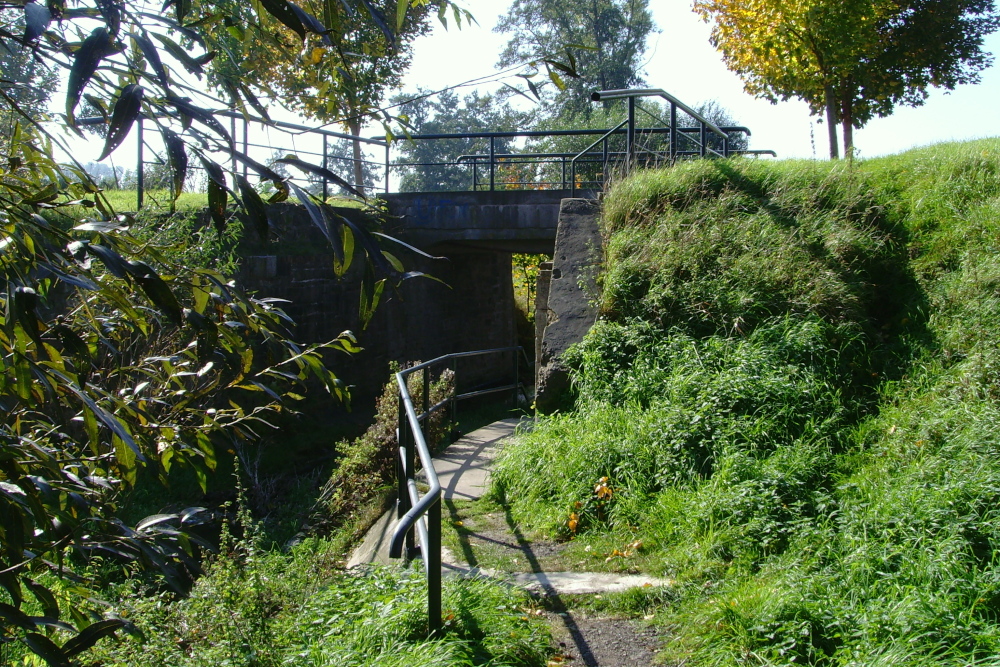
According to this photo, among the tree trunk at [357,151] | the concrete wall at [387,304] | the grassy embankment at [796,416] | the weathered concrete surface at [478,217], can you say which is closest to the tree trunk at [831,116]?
the weathered concrete surface at [478,217]

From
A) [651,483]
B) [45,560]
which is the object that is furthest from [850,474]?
[45,560]

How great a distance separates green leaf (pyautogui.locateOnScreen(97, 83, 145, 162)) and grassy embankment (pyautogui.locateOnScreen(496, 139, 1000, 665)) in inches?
114

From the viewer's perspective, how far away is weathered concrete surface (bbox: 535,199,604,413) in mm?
6473

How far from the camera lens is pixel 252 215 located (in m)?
1.29

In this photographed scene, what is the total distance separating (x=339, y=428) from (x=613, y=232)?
6739mm

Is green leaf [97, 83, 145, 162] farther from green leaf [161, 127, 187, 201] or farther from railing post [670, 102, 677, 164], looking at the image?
railing post [670, 102, 677, 164]

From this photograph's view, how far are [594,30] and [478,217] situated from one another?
25.5 metres

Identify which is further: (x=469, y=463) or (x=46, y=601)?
(x=469, y=463)

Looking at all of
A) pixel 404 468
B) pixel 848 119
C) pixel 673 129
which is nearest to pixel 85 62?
pixel 404 468

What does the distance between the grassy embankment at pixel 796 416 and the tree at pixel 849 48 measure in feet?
15.4

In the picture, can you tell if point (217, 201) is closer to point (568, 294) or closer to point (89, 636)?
point (89, 636)

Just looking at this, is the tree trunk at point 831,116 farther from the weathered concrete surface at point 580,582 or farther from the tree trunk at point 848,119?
the weathered concrete surface at point 580,582

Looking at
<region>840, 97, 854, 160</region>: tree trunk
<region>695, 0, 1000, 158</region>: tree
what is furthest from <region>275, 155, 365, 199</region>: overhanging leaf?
<region>840, 97, 854, 160</region>: tree trunk

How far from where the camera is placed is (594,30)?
1411 inches
